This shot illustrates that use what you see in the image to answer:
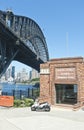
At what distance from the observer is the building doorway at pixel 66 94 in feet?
116

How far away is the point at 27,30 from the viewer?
92000 millimetres

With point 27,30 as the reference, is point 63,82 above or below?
below

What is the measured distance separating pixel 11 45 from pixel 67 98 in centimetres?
3699

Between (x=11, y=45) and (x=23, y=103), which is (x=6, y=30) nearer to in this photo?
(x=11, y=45)

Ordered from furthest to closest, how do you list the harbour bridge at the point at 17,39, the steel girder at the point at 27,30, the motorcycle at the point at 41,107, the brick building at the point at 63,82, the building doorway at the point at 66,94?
the steel girder at the point at 27,30 → the harbour bridge at the point at 17,39 → the building doorway at the point at 66,94 → the brick building at the point at 63,82 → the motorcycle at the point at 41,107

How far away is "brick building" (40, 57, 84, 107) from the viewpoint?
3431cm

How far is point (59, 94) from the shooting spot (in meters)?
37.0

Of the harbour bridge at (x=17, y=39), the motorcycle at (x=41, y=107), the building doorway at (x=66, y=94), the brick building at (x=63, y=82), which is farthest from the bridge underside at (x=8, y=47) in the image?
the motorcycle at (x=41, y=107)

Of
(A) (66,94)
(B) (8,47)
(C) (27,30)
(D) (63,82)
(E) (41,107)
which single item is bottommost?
(E) (41,107)

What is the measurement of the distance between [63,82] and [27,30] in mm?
58151

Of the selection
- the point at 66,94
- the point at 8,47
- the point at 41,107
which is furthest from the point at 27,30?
the point at 41,107

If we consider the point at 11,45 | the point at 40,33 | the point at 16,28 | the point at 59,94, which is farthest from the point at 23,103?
the point at 40,33

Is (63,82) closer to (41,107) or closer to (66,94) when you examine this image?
(66,94)

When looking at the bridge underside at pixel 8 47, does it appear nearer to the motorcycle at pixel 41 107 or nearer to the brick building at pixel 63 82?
the brick building at pixel 63 82
